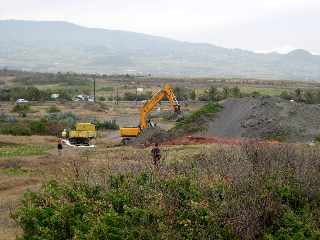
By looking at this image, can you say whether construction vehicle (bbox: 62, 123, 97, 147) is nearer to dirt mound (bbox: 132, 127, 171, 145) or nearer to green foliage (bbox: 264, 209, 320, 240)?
dirt mound (bbox: 132, 127, 171, 145)

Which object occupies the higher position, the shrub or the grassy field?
the grassy field

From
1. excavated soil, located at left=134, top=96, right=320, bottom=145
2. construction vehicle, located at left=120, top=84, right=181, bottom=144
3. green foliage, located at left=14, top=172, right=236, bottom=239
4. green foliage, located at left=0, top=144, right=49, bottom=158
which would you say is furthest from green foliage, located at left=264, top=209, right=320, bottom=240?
construction vehicle, located at left=120, top=84, right=181, bottom=144

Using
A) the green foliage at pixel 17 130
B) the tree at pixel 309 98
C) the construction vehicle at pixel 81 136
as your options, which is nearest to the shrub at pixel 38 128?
the green foliage at pixel 17 130

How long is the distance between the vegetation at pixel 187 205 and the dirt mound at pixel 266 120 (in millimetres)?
24149

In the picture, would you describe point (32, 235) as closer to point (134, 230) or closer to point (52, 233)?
point (52, 233)

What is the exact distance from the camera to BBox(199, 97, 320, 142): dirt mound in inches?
1454

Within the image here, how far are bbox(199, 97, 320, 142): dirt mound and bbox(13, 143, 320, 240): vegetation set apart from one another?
24.1 metres

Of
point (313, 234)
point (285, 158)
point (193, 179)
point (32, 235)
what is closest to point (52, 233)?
point (32, 235)

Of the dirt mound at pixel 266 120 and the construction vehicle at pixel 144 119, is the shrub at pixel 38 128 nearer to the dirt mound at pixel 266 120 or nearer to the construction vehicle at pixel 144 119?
the construction vehicle at pixel 144 119

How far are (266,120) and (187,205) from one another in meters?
28.6

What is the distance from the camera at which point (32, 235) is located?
36.6 feet

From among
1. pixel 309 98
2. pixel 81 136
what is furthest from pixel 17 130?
pixel 309 98

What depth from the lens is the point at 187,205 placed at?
10.7 metres

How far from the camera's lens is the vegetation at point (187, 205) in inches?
400
